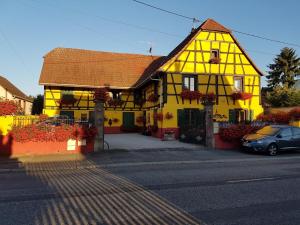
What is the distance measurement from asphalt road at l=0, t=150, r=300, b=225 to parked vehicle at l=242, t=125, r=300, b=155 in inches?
152

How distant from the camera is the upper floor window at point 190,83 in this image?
78.9ft

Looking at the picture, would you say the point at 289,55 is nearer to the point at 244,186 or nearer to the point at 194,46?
the point at 194,46

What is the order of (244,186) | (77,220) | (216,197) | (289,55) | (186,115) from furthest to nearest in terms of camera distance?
(289,55) < (186,115) < (244,186) < (216,197) < (77,220)

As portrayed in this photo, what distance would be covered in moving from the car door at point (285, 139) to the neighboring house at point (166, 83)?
461 cm

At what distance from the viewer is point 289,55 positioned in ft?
159

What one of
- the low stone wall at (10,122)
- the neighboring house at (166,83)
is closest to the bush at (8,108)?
the low stone wall at (10,122)

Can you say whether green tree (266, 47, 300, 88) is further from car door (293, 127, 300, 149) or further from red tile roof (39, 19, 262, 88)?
car door (293, 127, 300, 149)

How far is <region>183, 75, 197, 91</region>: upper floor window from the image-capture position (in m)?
24.0

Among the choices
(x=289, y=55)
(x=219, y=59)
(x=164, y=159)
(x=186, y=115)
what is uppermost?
(x=289, y=55)

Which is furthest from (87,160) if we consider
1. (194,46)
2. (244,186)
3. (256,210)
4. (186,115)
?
(194,46)

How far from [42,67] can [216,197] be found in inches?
1042

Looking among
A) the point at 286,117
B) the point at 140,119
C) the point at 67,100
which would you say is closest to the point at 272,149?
the point at 286,117

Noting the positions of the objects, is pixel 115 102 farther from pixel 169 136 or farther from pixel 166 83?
pixel 169 136

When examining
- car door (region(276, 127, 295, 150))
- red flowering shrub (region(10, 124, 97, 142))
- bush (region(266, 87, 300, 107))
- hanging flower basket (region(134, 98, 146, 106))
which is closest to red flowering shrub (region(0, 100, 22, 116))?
red flowering shrub (region(10, 124, 97, 142))
